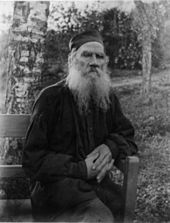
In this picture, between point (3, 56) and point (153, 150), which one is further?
point (153, 150)

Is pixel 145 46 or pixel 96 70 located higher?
pixel 145 46

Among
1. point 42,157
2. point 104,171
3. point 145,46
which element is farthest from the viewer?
point 145,46

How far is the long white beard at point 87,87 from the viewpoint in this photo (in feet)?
5.23

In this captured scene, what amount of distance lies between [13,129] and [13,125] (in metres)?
0.03

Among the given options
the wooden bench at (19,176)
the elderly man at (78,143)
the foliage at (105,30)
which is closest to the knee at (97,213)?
the elderly man at (78,143)

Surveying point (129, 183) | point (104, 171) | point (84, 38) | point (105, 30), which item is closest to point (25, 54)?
point (84, 38)

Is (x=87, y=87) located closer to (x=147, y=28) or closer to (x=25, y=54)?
(x=25, y=54)

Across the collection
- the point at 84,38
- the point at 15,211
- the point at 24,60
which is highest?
the point at 84,38

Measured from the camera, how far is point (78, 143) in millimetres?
1581

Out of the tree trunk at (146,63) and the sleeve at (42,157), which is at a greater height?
the tree trunk at (146,63)

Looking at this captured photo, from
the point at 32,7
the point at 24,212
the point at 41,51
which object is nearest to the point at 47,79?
the point at 41,51

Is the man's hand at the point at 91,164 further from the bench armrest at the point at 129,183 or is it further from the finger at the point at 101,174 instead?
the bench armrest at the point at 129,183

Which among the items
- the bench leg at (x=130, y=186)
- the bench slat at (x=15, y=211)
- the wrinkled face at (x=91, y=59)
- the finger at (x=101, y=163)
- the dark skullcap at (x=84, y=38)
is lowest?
the bench slat at (x=15, y=211)

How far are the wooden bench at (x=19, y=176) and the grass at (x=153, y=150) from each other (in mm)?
149
